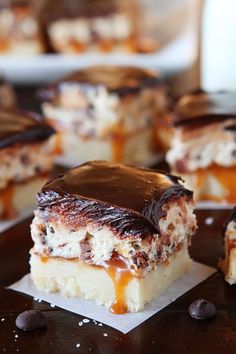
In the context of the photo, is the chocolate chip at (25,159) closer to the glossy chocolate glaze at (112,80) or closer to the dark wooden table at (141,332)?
the glossy chocolate glaze at (112,80)

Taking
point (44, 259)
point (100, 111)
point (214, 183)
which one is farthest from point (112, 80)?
point (44, 259)

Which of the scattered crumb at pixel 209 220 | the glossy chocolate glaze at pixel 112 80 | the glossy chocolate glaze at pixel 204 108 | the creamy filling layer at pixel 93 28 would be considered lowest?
the scattered crumb at pixel 209 220

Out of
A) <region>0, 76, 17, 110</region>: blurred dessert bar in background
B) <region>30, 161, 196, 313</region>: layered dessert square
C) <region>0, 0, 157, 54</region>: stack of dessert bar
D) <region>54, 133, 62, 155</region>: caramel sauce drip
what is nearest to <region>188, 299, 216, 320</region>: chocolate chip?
<region>30, 161, 196, 313</region>: layered dessert square

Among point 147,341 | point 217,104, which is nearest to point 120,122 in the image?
point 217,104

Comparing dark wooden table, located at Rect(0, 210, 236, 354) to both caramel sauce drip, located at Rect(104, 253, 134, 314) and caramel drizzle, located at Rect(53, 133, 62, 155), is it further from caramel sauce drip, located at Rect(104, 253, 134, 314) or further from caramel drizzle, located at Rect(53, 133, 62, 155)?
caramel drizzle, located at Rect(53, 133, 62, 155)

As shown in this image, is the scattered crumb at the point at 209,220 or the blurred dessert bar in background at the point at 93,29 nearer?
the scattered crumb at the point at 209,220

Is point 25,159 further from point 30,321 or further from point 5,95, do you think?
point 30,321

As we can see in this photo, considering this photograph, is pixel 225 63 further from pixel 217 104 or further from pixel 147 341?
pixel 147 341

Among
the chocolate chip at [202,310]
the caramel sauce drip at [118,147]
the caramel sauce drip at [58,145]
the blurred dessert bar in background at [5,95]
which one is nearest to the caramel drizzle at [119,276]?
the chocolate chip at [202,310]
